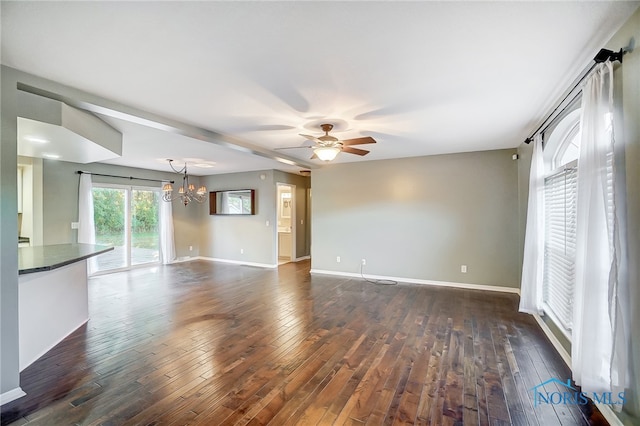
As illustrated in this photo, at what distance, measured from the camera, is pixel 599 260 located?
6.04ft

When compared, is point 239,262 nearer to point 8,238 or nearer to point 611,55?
point 8,238

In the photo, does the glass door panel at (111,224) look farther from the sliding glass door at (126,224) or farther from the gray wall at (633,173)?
the gray wall at (633,173)

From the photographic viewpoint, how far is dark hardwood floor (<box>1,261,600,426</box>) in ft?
6.55

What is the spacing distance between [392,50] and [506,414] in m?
2.64

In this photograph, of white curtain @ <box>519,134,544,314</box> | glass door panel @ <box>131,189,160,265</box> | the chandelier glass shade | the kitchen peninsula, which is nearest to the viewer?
the kitchen peninsula

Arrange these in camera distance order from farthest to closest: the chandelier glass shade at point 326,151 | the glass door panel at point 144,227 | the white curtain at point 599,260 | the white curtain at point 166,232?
the white curtain at point 166,232 → the glass door panel at point 144,227 → the chandelier glass shade at point 326,151 → the white curtain at point 599,260

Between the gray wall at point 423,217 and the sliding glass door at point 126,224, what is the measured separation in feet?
14.5

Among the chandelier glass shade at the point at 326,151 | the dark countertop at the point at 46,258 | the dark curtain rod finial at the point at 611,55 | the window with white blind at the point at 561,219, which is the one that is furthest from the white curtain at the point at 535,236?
the dark countertop at the point at 46,258

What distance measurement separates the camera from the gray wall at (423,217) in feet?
16.3

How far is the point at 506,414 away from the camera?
1983 millimetres

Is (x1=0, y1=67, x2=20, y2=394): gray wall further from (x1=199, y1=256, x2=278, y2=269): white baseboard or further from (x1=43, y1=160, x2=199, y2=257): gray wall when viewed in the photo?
(x1=199, y1=256, x2=278, y2=269): white baseboard

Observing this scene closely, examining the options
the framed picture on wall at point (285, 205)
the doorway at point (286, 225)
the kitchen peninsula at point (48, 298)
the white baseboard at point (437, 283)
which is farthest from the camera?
the framed picture on wall at point (285, 205)

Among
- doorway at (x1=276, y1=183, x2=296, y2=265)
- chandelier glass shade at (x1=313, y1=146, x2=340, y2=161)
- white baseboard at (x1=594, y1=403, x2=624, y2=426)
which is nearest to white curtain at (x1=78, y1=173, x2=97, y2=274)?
doorway at (x1=276, y1=183, x2=296, y2=265)

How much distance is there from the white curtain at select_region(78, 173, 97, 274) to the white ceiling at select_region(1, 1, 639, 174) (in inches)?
169
